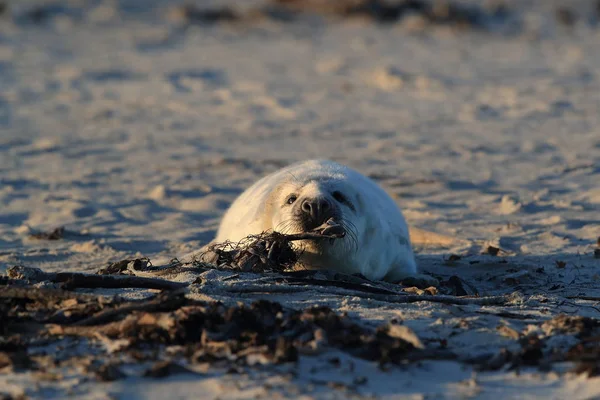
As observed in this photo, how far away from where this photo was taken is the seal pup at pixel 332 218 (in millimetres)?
5520

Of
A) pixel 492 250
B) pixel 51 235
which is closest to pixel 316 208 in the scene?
pixel 492 250

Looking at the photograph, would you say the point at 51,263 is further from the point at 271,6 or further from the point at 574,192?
the point at 271,6

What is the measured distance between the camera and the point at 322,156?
32.3 ft

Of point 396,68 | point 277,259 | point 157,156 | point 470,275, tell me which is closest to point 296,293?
point 277,259

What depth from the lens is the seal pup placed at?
5.52m

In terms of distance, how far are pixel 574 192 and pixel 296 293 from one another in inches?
167

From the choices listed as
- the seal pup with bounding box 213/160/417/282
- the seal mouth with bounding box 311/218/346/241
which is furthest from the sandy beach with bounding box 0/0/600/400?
the seal mouth with bounding box 311/218/346/241

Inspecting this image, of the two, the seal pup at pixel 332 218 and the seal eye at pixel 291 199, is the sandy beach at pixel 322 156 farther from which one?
the seal eye at pixel 291 199

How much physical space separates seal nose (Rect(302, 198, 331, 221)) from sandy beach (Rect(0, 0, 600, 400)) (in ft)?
1.94

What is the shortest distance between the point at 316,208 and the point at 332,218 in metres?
0.12

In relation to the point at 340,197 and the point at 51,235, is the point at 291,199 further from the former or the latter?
the point at 51,235

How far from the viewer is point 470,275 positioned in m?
6.26

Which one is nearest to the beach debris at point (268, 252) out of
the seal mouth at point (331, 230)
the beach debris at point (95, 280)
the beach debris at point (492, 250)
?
the seal mouth at point (331, 230)

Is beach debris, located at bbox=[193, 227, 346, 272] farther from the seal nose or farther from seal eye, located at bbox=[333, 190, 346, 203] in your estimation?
seal eye, located at bbox=[333, 190, 346, 203]
